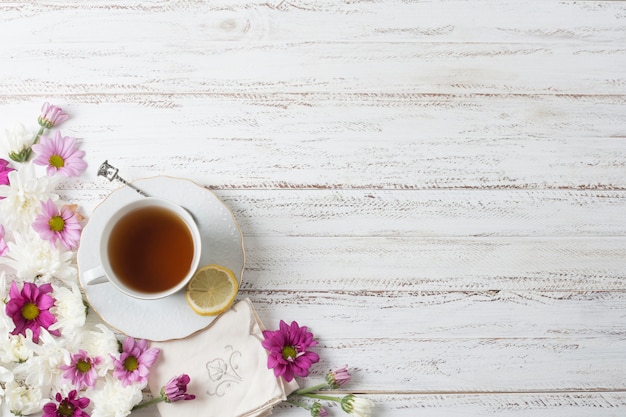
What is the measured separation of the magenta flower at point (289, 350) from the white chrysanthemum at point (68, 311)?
0.93 ft

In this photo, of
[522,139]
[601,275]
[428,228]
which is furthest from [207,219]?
[601,275]

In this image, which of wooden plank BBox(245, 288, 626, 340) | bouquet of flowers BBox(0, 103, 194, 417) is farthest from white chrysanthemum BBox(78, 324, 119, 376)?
wooden plank BBox(245, 288, 626, 340)

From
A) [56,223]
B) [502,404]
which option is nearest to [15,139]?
[56,223]

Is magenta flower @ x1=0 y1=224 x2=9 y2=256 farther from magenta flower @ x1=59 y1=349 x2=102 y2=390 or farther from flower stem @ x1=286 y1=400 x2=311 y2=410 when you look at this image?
flower stem @ x1=286 y1=400 x2=311 y2=410

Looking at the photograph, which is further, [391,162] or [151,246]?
[391,162]

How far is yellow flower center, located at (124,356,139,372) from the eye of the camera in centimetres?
98

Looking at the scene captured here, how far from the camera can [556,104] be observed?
109 centimetres

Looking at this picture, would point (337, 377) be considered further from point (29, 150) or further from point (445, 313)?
point (29, 150)

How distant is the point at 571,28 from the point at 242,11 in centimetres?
57

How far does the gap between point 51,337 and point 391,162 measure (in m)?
0.60

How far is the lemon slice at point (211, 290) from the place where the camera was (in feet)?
3.15

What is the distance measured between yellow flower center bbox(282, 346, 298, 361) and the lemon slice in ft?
0.38

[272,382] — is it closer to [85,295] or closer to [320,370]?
[320,370]

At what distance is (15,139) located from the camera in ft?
3.36
